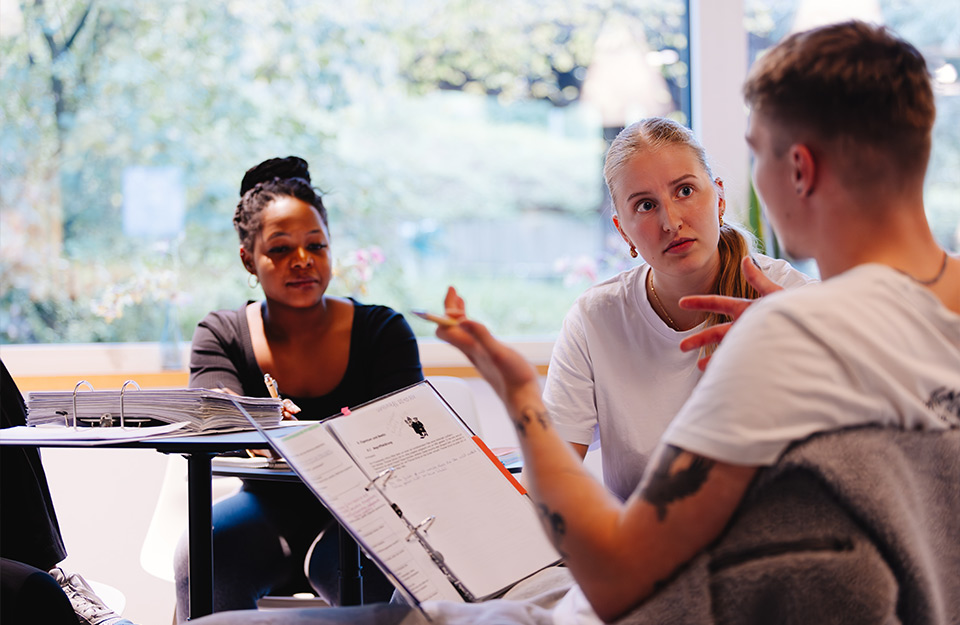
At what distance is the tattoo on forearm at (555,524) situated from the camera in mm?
817

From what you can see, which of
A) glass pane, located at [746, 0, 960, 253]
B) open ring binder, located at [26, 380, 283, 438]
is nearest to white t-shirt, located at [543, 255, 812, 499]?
open ring binder, located at [26, 380, 283, 438]

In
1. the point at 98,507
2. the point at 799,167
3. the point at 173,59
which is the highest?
the point at 173,59

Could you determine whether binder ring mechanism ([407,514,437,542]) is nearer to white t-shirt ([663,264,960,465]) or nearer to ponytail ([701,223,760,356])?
white t-shirt ([663,264,960,465])

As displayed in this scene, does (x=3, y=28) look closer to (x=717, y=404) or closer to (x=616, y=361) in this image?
(x=616, y=361)

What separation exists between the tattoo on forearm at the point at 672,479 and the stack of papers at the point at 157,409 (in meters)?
0.86

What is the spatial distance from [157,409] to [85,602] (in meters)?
0.42

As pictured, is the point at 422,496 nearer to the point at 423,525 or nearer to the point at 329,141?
the point at 423,525

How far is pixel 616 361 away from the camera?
1.73 m

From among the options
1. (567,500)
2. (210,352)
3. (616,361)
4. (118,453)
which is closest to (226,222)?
(118,453)

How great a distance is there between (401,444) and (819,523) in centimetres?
64

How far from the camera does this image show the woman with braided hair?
2.13 metres

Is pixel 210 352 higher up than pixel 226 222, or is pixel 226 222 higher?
pixel 226 222

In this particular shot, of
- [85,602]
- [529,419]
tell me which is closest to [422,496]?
[529,419]

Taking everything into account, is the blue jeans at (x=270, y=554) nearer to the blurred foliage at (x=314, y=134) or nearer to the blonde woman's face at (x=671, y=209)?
the blonde woman's face at (x=671, y=209)
